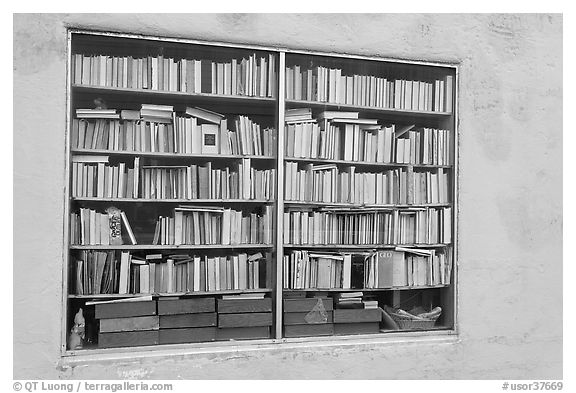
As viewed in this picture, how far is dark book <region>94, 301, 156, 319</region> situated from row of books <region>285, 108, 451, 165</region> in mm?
1684

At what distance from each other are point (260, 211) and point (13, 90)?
208cm

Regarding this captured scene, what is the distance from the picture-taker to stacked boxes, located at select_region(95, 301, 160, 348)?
4980mm

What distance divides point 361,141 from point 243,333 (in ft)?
6.27

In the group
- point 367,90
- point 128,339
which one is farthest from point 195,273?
point 367,90

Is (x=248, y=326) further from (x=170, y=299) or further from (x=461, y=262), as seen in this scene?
(x=461, y=262)

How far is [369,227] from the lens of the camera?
5617mm

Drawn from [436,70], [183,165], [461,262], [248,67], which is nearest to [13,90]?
[183,165]

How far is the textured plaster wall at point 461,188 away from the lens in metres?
4.72

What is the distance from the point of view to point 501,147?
583cm

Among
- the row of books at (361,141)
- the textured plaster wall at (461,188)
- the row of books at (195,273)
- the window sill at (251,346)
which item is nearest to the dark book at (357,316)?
the window sill at (251,346)

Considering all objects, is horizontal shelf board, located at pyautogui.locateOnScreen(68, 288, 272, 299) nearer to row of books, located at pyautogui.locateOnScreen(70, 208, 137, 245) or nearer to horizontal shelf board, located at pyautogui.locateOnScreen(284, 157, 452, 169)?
row of books, located at pyautogui.locateOnScreen(70, 208, 137, 245)

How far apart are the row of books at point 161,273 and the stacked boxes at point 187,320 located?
0.10 meters

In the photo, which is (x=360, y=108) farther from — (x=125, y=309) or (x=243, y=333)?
(x=125, y=309)

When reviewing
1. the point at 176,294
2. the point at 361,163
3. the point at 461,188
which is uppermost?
the point at 361,163
